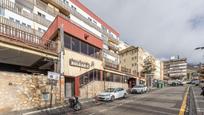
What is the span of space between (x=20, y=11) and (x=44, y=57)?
14337 mm

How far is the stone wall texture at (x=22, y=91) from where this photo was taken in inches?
643

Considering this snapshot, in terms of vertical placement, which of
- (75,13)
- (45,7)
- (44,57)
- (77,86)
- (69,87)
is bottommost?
(69,87)

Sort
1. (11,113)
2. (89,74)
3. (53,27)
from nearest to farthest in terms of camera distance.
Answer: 1. (11,113)
2. (53,27)
3. (89,74)

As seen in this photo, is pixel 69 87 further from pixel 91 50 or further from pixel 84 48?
pixel 91 50

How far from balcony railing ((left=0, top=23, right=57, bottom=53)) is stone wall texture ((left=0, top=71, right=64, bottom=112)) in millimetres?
2930

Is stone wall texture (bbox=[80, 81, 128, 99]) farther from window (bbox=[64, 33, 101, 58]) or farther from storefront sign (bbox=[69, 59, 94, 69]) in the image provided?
window (bbox=[64, 33, 101, 58])

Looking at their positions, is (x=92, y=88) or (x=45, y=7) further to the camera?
(x=45, y=7)

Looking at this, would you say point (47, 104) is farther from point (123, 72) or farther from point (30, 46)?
point (123, 72)

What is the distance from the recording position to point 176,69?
175000 mm

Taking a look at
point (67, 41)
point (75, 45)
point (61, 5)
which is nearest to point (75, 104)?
point (67, 41)

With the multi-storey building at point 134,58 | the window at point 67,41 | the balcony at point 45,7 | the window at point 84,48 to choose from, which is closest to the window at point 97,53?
the window at point 84,48

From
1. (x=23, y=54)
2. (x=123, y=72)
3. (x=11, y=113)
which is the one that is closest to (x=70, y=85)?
(x=23, y=54)

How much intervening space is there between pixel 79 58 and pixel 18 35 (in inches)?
367

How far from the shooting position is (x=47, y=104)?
20.5 meters
